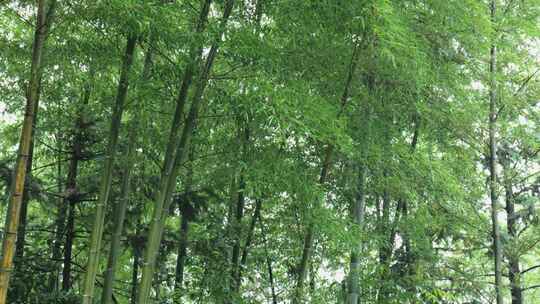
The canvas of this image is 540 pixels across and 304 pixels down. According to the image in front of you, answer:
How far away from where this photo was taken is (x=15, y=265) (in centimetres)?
531

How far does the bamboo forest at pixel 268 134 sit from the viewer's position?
3736 millimetres

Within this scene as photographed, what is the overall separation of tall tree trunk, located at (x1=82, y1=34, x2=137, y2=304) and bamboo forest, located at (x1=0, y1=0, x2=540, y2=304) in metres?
0.01

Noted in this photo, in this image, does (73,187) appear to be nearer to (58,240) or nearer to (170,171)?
(58,240)

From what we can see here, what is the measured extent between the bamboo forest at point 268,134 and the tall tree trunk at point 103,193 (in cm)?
1

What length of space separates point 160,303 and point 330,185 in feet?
6.46

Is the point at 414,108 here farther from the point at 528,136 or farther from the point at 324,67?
the point at 528,136

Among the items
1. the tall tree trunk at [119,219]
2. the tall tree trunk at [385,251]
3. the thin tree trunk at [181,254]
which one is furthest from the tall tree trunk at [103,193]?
the tall tree trunk at [385,251]

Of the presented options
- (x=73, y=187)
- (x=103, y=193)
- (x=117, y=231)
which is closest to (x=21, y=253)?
(x=73, y=187)

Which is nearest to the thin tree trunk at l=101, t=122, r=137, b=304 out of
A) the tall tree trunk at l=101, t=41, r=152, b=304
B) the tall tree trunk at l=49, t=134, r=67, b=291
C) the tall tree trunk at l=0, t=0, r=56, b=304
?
the tall tree trunk at l=101, t=41, r=152, b=304

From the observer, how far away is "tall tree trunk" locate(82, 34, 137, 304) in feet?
12.4

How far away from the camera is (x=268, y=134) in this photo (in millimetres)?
4836

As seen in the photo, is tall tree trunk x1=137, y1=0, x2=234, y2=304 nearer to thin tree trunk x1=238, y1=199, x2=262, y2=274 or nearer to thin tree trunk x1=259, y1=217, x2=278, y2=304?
thin tree trunk x1=238, y1=199, x2=262, y2=274

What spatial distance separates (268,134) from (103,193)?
150 centimetres

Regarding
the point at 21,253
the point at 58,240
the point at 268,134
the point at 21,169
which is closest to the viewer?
the point at 21,169
